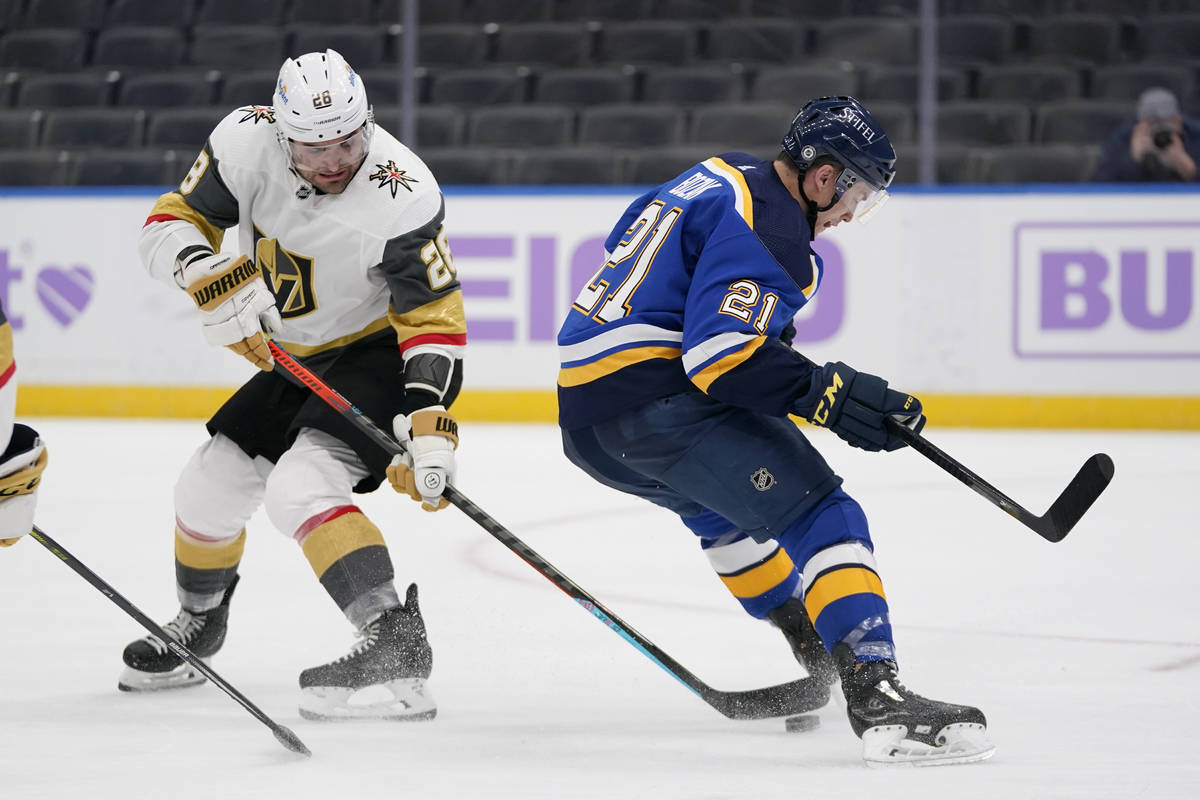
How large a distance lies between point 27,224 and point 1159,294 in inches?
186

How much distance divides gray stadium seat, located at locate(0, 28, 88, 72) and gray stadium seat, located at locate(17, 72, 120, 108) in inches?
1.8

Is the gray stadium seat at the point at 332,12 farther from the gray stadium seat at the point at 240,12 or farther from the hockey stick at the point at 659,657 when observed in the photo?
the hockey stick at the point at 659,657

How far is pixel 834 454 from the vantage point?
6.29m

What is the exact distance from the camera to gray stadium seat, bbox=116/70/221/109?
7.79 m

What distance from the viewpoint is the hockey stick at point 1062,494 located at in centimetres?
267

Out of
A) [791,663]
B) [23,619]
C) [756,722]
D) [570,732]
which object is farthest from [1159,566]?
[23,619]

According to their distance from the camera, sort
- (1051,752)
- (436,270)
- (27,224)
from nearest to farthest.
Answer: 1. (1051,752)
2. (436,270)
3. (27,224)

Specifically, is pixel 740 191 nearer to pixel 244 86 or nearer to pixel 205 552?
pixel 205 552

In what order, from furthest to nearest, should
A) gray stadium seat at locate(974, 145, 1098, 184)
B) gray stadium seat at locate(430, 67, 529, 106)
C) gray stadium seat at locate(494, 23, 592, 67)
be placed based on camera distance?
gray stadium seat at locate(494, 23, 592, 67)
gray stadium seat at locate(430, 67, 529, 106)
gray stadium seat at locate(974, 145, 1098, 184)

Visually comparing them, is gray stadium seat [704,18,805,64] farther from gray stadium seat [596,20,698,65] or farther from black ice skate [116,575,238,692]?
black ice skate [116,575,238,692]

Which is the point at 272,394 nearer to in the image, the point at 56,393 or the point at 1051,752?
the point at 1051,752

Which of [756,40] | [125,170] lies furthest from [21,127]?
[756,40]

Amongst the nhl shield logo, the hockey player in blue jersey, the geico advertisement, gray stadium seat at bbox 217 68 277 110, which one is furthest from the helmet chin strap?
gray stadium seat at bbox 217 68 277 110

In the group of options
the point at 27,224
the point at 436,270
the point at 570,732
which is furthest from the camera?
the point at 27,224
